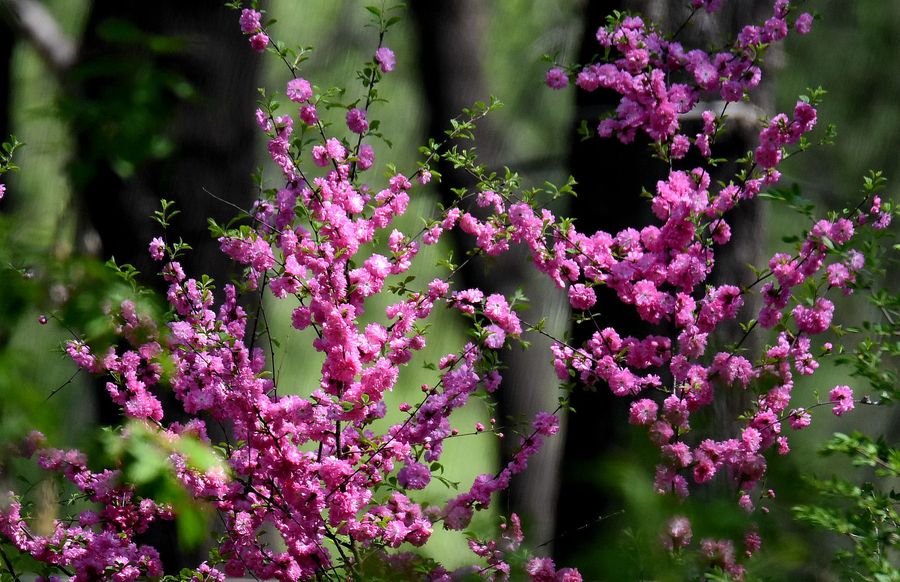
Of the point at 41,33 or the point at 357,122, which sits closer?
the point at 357,122

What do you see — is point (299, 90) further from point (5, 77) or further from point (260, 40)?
point (5, 77)

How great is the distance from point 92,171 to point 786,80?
7.69 m

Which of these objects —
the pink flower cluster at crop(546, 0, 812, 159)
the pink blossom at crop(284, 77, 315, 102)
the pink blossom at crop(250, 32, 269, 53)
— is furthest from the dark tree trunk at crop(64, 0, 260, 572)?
the pink flower cluster at crop(546, 0, 812, 159)

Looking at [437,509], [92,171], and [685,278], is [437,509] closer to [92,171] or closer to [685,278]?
[685,278]

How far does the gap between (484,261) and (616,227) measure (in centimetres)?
175

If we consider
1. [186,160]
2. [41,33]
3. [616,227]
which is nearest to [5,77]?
[41,33]

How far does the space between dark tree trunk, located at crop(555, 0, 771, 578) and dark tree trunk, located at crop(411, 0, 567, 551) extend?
150 cm

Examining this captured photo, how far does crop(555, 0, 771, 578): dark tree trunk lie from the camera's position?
3.47m

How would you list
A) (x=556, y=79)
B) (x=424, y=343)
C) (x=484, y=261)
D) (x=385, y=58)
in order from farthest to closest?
1. (x=484, y=261)
2. (x=556, y=79)
3. (x=385, y=58)
4. (x=424, y=343)

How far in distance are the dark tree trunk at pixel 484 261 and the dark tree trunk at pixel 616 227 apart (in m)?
1.50

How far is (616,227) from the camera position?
3.55m

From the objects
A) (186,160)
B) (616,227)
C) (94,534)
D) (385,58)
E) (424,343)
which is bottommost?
(94,534)

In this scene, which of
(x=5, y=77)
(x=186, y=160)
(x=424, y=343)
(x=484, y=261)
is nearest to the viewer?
(x=424, y=343)

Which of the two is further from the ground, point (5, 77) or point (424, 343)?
point (5, 77)
